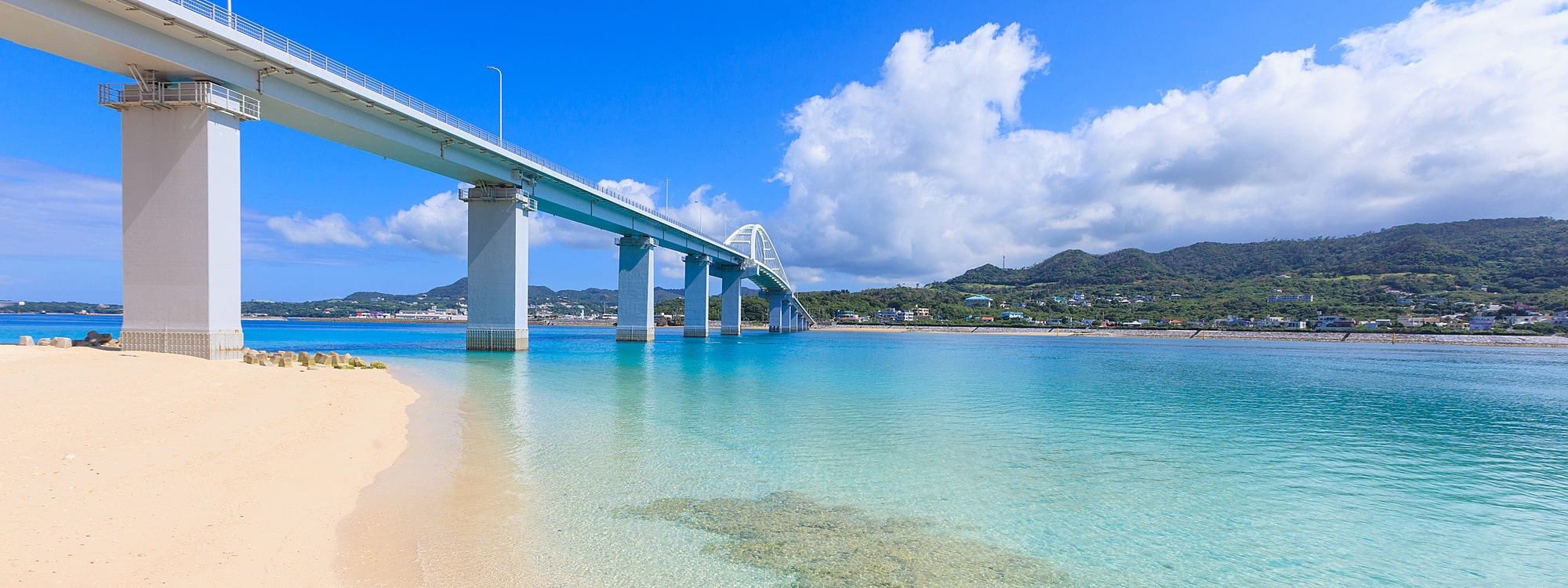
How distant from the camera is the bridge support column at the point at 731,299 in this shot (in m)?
92.8

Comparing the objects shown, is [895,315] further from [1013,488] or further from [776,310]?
[1013,488]

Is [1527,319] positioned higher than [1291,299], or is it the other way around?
[1291,299]

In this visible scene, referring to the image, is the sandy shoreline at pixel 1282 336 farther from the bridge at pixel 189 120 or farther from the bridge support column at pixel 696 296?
the bridge at pixel 189 120

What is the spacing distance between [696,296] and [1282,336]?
322 ft

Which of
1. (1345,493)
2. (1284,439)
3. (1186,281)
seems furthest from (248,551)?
(1186,281)

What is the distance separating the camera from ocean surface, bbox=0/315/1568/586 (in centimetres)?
681

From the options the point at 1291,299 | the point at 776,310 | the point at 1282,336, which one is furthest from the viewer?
the point at 1291,299

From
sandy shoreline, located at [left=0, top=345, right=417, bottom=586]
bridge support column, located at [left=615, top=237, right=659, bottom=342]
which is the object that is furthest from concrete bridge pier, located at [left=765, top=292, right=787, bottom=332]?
sandy shoreline, located at [left=0, top=345, right=417, bottom=586]

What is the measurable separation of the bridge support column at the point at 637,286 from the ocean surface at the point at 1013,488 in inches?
1417

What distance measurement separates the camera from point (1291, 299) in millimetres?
132625

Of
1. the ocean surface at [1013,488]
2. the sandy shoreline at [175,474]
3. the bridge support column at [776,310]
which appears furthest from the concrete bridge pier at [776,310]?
the sandy shoreline at [175,474]

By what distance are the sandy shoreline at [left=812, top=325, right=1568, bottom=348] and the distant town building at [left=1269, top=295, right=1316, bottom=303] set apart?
28.7 m

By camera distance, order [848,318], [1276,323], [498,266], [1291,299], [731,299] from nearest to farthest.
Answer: [498,266] < [731,299] < [1276,323] < [1291,299] < [848,318]

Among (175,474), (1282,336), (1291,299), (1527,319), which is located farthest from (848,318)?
(175,474)
